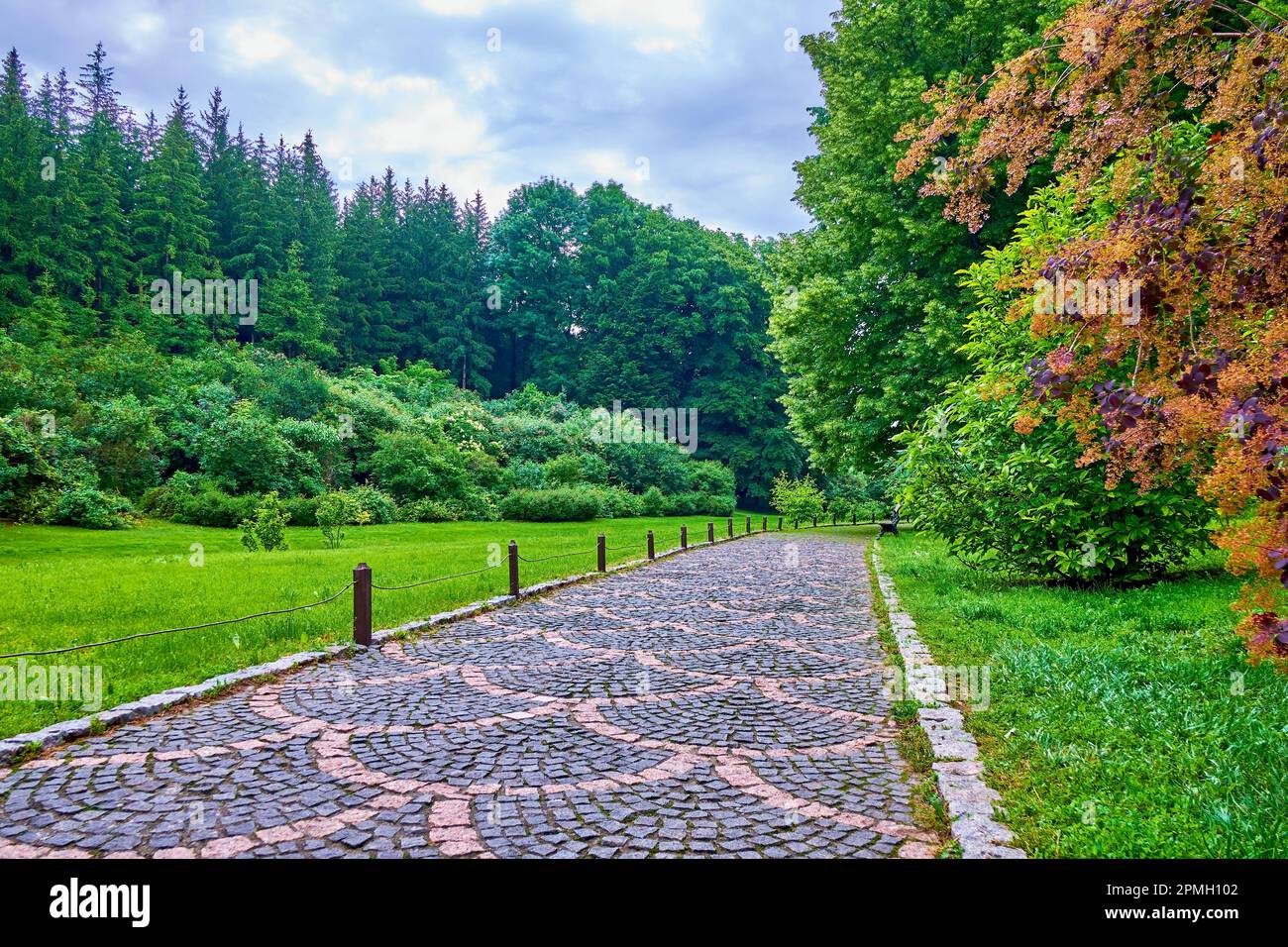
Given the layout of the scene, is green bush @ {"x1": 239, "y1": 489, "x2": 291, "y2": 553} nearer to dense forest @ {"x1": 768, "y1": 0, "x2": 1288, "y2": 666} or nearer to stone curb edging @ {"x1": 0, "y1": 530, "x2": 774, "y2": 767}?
stone curb edging @ {"x1": 0, "y1": 530, "x2": 774, "y2": 767}

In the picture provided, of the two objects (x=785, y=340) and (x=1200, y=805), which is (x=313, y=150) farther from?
(x=1200, y=805)

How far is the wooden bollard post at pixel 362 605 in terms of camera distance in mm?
7395

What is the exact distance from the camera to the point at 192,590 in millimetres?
9703

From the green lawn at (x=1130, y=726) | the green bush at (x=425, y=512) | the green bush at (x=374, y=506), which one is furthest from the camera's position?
the green bush at (x=425, y=512)

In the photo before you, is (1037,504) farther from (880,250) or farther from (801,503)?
(801,503)

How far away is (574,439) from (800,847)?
33.5 m

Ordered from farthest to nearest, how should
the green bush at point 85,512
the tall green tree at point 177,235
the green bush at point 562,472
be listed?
the tall green tree at point 177,235 < the green bush at point 562,472 < the green bush at point 85,512

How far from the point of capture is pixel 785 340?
2181 centimetres

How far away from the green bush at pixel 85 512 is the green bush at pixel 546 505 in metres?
12.8

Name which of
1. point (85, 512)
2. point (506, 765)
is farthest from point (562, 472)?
point (506, 765)

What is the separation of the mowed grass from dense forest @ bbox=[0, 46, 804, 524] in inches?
194

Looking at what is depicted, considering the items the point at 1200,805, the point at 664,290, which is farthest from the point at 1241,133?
the point at 664,290

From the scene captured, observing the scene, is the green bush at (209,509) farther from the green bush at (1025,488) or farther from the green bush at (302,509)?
the green bush at (1025,488)

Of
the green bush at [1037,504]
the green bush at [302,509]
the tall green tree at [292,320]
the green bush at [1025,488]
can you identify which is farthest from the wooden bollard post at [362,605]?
the tall green tree at [292,320]
